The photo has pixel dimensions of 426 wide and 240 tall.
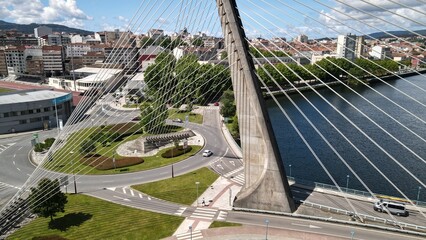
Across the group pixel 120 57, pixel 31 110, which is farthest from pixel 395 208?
pixel 31 110

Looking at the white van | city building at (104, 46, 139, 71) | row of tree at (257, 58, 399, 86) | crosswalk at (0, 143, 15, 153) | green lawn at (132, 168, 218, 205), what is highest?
city building at (104, 46, 139, 71)

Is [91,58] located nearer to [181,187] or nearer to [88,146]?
[88,146]

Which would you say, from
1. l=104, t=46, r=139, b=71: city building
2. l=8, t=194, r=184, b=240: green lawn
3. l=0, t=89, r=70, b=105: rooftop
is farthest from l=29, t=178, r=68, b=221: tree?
l=0, t=89, r=70, b=105: rooftop

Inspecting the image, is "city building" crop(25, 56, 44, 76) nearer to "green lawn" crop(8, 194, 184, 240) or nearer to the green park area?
the green park area

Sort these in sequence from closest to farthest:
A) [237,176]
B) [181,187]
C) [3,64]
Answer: [181,187] < [237,176] < [3,64]

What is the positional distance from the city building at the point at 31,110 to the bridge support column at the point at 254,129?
38.5 meters

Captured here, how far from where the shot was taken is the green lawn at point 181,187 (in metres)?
31.3

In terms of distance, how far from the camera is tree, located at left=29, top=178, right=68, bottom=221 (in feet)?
84.8

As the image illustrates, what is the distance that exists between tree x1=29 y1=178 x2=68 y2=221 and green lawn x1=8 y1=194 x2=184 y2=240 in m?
1.34

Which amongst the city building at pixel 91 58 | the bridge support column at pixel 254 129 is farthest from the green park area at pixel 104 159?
the city building at pixel 91 58

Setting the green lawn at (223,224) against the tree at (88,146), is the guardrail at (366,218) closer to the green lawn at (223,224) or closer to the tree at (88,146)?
the green lawn at (223,224)

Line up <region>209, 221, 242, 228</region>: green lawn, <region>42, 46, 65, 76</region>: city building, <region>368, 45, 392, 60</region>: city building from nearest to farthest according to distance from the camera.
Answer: <region>209, 221, 242, 228</region>: green lawn → <region>42, 46, 65, 76</region>: city building → <region>368, 45, 392, 60</region>: city building

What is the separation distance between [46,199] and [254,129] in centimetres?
1708

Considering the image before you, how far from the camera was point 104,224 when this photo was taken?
26812 millimetres
